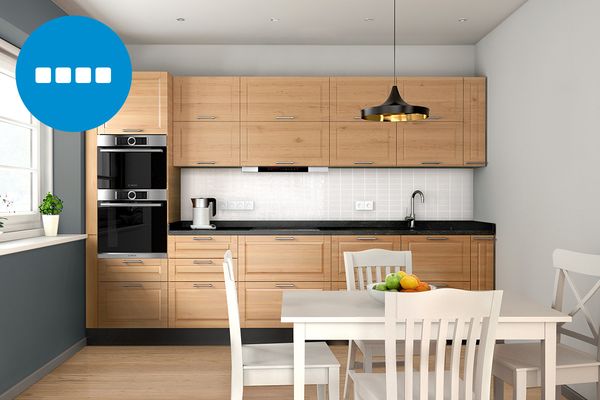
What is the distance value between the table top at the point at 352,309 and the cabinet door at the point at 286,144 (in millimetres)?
2379

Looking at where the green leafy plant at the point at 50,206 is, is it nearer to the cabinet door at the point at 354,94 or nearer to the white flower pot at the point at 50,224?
the white flower pot at the point at 50,224

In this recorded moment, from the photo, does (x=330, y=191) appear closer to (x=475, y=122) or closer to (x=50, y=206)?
(x=475, y=122)

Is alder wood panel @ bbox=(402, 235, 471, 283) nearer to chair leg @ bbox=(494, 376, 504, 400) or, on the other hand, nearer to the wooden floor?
the wooden floor

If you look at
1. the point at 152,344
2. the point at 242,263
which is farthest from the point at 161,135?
the point at 152,344

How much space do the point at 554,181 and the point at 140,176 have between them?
3.29 metres

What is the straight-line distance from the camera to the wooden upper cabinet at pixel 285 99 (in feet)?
17.5

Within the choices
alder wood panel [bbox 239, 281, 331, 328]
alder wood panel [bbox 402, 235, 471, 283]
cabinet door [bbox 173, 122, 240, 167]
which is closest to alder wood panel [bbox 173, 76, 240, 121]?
cabinet door [bbox 173, 122, 240, 167]

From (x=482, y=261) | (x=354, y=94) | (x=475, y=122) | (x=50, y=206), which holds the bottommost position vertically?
(x=482, y=261)

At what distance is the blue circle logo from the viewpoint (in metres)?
3.77

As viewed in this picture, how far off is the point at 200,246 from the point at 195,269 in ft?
0.66

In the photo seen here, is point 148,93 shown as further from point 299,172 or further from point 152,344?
point 152,344

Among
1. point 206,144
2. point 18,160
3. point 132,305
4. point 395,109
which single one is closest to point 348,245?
point 206,144

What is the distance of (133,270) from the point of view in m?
5.17

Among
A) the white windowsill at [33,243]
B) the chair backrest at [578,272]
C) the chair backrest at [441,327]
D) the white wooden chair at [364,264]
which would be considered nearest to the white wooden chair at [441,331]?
the chair backrest at [441,327]
